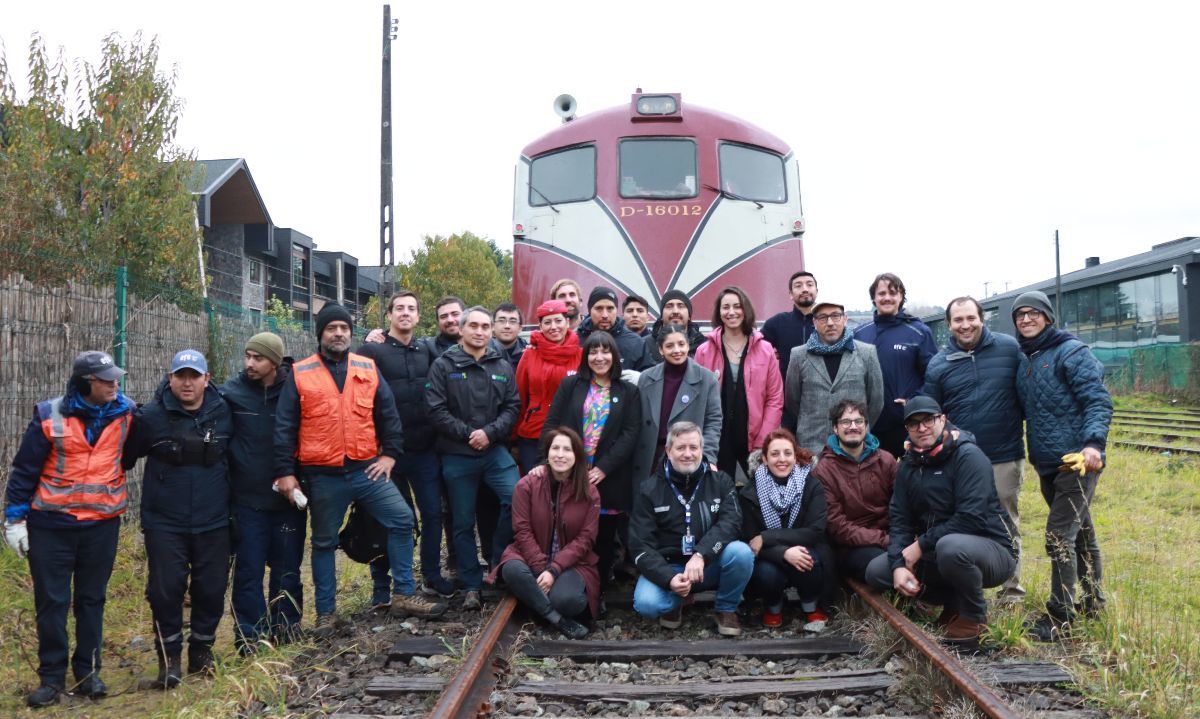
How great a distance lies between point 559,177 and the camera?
9.29 m

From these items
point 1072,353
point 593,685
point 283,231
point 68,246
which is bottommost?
point 593,685

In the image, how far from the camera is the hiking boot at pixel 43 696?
448 centimetres

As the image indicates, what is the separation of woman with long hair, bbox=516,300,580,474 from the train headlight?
3585 millimetres

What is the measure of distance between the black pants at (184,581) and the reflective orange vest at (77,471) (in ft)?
0.99

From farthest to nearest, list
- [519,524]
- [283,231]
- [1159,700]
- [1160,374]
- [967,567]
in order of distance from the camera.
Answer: [283,231] → [1160,374] → [519,524] → [967,567] → [1159,700]

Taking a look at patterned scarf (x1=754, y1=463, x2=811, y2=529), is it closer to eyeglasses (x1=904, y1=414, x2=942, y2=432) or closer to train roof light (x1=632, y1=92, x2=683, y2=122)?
eyeglasses (x1=904, y1=414, x2=942, y2=432)

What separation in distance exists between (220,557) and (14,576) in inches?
80.5

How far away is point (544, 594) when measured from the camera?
521cm

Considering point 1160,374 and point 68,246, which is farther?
point 1160,374

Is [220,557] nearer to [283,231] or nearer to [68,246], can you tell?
[68,246]

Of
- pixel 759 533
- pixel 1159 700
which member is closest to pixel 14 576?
pixel 759 533

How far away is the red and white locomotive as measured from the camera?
338 inches

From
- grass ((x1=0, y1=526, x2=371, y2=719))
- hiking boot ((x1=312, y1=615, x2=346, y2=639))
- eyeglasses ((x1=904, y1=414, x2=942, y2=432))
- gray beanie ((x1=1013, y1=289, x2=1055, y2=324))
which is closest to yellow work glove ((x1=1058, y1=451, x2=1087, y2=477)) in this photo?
eyeglasses ((x1=904, y1=414, x2=942, y2=432))

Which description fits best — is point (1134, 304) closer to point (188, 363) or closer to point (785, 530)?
point (785, 530)
